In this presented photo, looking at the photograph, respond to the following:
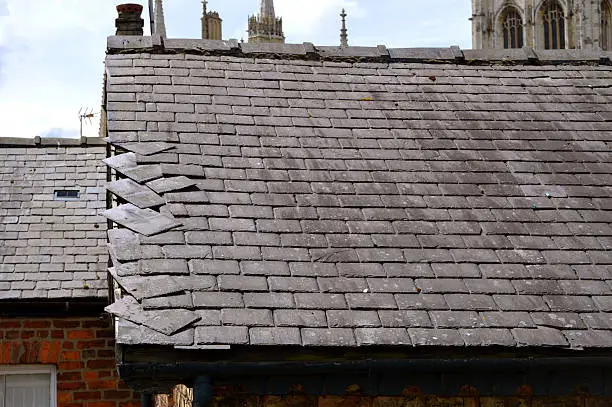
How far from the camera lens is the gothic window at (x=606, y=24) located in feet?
297

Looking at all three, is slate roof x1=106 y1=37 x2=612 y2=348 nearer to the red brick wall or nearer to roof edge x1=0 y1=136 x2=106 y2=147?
the red brick wall

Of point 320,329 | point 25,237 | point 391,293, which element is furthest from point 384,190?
point 25,237

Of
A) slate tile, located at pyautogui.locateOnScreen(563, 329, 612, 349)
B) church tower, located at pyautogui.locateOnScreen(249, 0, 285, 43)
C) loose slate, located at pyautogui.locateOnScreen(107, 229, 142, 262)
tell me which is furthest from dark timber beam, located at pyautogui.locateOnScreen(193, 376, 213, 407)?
church tower, located at pyautogui.locateOnScreen(249, 0, 285, 43)

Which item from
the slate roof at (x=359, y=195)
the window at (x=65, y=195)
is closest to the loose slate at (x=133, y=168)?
the slate roof at (x=359, y=195)

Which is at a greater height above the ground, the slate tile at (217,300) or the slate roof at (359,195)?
the slate roof at (359,195)

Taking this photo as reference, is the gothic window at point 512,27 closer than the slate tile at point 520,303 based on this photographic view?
No

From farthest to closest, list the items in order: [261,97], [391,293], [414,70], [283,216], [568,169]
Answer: [414,70] → [261,97] → [568,169] → [283,216] → [391,293]

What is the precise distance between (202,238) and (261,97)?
2.44 m

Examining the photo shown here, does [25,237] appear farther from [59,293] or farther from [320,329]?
[320,329]

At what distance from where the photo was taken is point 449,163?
8.58 metres

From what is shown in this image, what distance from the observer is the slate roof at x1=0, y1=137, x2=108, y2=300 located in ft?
36.3

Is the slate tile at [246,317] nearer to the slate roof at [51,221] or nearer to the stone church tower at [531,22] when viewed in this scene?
the slate roof at [51,221]

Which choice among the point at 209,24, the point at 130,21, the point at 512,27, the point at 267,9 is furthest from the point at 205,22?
the point at 130,21

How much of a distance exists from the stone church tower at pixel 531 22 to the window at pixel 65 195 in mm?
82851
